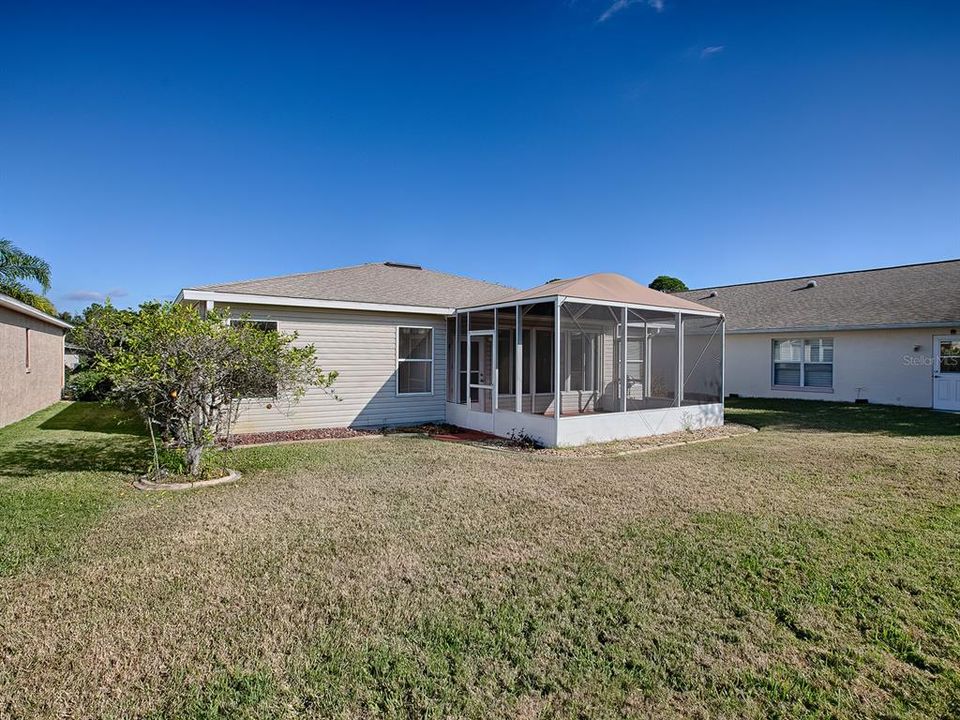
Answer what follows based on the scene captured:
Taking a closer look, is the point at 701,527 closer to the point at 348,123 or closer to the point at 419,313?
the point at 419,313

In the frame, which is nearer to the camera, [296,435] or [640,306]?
[640,306]

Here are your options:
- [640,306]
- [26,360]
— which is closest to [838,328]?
[640,306]

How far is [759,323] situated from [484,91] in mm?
12713

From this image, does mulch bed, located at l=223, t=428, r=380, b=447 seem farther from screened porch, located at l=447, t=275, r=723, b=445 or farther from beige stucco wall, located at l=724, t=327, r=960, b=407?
beige stucco wall, located at l=724, t=327, r=960, b=407

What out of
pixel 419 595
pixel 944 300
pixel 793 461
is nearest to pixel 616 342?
pixel 793 461

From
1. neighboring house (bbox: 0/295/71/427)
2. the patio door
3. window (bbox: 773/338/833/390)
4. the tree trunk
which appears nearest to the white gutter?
the patio door

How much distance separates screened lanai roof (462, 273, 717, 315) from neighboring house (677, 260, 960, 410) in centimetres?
820

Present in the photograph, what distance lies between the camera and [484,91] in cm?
1349

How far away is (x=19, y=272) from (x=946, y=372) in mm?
32381

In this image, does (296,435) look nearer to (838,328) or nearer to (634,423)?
(634,423)

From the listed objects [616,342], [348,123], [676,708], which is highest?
[348,123]

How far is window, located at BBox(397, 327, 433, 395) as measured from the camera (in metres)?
11.9

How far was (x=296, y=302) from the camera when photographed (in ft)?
33.5

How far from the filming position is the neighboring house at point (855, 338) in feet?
49.3
